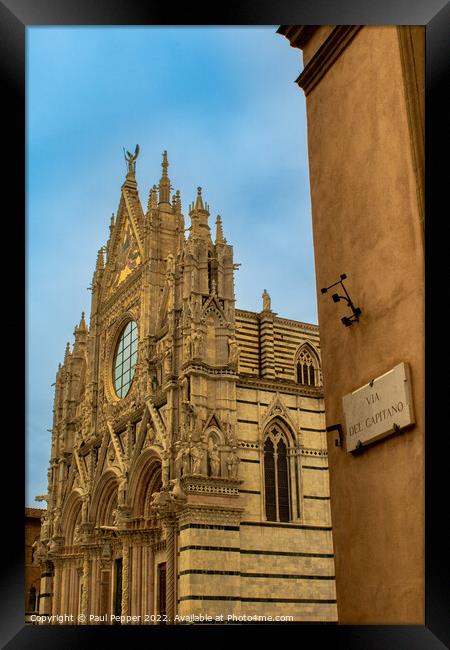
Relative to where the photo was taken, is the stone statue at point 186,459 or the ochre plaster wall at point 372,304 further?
the stone statue at point 186,459

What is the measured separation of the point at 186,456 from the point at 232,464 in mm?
1286

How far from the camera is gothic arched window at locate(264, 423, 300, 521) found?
2228 centimetres

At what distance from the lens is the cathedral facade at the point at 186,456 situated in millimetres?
20891

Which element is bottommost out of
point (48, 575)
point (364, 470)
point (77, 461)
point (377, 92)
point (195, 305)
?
point (48, 575)

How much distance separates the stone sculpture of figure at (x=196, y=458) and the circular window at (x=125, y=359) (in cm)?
704

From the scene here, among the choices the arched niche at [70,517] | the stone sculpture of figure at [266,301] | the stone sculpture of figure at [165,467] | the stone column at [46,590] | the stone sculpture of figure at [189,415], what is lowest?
the stone column at [46,590]

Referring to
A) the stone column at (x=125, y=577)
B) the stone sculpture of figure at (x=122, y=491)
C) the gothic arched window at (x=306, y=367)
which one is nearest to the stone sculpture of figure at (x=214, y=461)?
the stone sculpture of figure at (x=122, y=491)

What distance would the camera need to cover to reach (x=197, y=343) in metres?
22.4

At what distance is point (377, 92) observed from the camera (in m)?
8.93

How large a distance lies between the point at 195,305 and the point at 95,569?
9949mm

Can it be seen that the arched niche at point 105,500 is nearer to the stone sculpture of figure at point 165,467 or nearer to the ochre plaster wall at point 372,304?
the stone sculpture of figure at point 165,467
